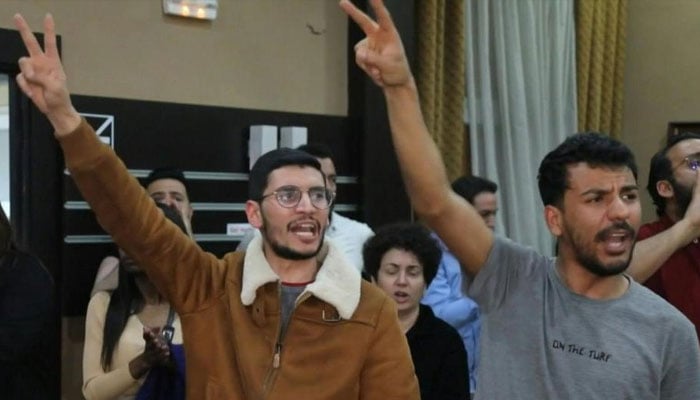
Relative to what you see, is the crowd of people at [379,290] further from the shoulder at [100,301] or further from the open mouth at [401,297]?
the shoulder at [100,301]

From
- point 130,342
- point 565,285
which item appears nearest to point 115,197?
point 565,285

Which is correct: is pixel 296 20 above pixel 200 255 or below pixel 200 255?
above

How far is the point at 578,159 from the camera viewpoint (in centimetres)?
205

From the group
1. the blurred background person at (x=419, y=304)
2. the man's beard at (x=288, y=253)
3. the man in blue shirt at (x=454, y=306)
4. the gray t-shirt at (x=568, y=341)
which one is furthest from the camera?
the man in blue shirt at (x=454, y=306)

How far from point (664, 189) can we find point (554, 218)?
134 centimetres

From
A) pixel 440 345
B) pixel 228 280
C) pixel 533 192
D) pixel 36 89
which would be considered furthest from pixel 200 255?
pixel 533 192

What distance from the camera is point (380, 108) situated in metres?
4.70

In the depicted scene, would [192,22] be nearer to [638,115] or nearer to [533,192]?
[533,192]

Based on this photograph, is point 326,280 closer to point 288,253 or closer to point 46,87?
point 288,253

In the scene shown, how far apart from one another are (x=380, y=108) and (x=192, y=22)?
0.95 meters

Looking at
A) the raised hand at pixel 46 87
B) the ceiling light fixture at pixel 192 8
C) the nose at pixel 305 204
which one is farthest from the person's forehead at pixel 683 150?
the raised hand at pixel 46 87

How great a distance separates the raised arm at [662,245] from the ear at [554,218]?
0.91 metres

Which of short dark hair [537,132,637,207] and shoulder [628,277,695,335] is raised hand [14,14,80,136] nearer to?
short dark hair [537,132,637,207]

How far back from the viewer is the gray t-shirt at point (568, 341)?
193 centimetres
